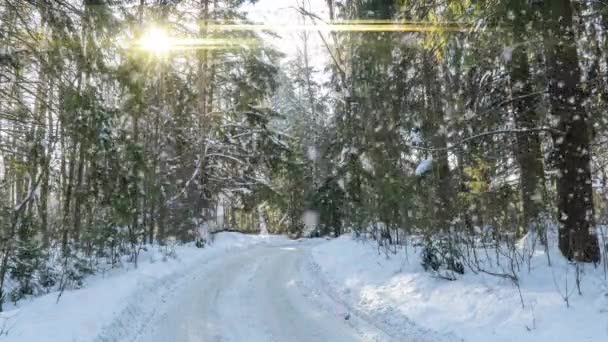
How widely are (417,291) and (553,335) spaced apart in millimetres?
2746

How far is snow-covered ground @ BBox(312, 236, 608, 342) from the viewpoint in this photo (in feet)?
15.9

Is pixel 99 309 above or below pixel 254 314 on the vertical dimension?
above

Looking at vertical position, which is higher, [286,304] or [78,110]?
[78,110]

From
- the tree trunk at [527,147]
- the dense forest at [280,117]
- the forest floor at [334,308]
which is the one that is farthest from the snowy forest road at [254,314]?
the tree trunk at [527,147]

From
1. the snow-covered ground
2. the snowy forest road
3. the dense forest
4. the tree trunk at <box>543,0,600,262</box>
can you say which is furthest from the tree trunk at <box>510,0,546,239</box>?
the snowy forest road

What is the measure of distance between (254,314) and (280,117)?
15.1 m

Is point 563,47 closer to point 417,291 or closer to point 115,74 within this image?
point 417,291

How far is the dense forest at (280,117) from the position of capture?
664cm

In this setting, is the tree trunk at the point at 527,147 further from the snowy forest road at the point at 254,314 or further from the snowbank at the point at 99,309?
the snowbank at the point at 99,309

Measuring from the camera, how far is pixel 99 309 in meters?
6.69

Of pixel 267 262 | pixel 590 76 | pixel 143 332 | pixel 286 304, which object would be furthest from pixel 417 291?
pixel 267 262

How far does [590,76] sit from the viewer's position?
874cm

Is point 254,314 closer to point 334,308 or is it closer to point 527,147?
point 334,308

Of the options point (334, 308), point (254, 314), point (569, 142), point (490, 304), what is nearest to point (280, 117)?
point (334, 308)
